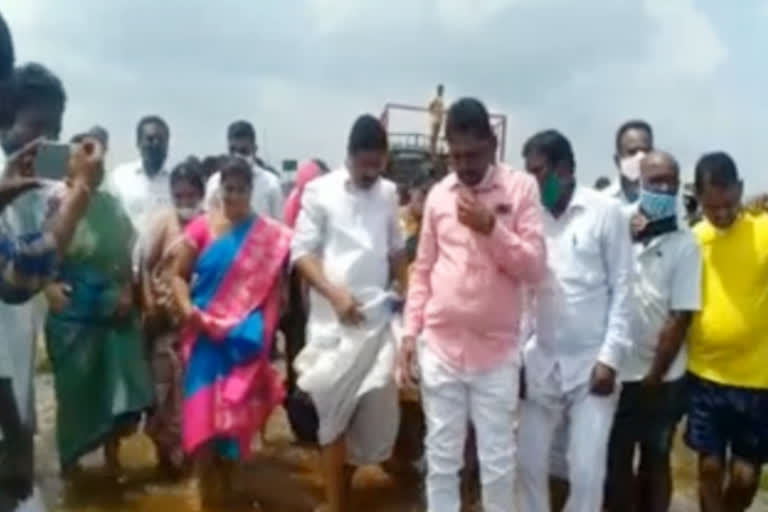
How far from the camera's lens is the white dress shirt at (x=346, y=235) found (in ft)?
23.0

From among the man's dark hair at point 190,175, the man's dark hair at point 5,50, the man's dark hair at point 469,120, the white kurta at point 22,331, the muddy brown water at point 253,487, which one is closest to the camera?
the man's dark hair at point 5,50

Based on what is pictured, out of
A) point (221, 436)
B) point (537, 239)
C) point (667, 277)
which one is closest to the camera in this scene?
point (537, 239)

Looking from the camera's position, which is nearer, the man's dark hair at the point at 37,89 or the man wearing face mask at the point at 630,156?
the man's dark hair at the point at 37,89

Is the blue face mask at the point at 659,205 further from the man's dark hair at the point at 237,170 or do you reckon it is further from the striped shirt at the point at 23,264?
the striped shirt at the point at 23,264

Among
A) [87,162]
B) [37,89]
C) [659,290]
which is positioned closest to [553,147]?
[659,290]

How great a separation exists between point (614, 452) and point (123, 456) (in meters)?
3.03

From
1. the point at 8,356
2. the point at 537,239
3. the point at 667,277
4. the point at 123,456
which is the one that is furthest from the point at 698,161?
the point at 8,356

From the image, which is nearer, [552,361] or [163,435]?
[552,361]

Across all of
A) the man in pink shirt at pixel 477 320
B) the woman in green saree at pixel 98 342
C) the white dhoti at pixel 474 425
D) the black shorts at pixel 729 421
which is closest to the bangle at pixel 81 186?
the man in pink shirt at pixel 477 320

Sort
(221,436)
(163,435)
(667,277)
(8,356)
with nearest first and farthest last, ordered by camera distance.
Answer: (8,356)
(667,277)
(221,436)
(163,435)

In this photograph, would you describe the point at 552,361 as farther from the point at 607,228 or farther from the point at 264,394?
the point at 264,394

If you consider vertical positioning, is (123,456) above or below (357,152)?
below

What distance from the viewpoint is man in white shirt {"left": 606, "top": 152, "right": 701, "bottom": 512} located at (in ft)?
21.6

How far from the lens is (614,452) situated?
6812mm
